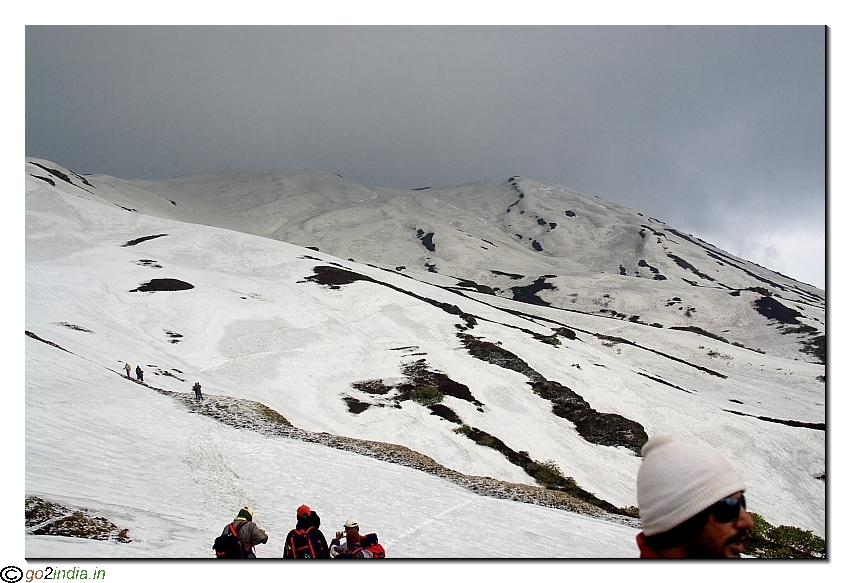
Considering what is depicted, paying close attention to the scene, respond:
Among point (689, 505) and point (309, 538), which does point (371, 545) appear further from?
point (689, 505)

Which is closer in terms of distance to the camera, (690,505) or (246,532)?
(690,505)

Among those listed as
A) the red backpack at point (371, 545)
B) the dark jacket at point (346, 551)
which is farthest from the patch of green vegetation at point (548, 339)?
the dark jacket at point (346, 551)

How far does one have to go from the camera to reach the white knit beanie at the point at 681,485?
3.71 m

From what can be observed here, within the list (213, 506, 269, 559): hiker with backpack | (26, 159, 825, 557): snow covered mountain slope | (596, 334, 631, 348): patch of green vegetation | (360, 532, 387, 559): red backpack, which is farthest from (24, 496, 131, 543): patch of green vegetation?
(596, 334, 631, 348): patch of green vegetation

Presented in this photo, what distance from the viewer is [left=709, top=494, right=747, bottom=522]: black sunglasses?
3760mm

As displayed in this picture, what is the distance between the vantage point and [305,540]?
386 inches

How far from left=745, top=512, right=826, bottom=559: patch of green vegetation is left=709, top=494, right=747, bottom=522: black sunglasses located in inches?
950

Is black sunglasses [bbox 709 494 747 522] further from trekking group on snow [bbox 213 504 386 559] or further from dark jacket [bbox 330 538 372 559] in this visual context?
dark jacket [bbox 330 538 372 559]

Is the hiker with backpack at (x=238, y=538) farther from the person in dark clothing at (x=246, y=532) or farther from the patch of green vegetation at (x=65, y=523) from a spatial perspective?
the patch of green vegetation at (x=65, y=523)

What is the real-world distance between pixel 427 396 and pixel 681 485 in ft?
145

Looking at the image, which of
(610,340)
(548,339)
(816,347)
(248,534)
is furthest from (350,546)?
(816,347)

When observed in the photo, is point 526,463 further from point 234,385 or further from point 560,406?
point 234,385

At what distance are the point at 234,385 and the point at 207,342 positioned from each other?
13.3 metres
